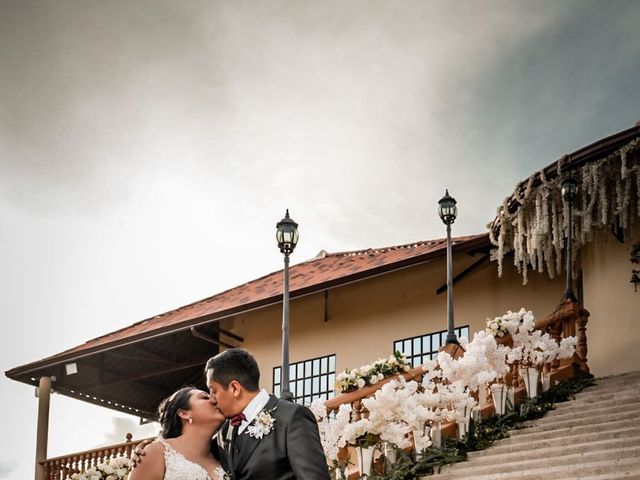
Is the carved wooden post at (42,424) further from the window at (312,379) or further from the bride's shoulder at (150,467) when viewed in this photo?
the bride's shoulder at (150,467)

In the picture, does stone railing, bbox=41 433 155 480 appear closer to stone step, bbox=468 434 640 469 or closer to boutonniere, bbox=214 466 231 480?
stone step, bbox=468 434 640 469

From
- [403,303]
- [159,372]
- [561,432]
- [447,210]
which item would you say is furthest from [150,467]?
[159,372]

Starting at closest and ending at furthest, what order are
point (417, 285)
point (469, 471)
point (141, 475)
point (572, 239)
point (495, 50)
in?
point (141, 475) → point (469, 471) → point (572, 239) → point (417, 285) → point (495, 50)

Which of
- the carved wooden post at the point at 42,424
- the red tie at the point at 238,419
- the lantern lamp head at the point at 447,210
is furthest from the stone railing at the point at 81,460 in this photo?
the red tie at the point at 238,419

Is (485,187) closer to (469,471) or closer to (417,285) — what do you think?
(417,285)

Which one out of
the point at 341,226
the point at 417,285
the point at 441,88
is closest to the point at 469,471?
the point at 417,285

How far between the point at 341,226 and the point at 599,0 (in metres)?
8.97

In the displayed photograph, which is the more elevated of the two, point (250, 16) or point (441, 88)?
point (250, 16)

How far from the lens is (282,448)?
464 cm

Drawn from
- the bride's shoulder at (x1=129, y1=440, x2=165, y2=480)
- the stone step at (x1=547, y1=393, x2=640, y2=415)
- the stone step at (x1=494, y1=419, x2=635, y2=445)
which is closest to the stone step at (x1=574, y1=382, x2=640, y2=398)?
the stone step at (x1=547, y1=393, x2=640, y2=415)

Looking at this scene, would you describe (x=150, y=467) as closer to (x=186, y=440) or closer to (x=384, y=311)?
(x=186, y=440)

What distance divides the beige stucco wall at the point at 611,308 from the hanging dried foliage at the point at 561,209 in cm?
38

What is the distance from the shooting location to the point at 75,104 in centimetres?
2072

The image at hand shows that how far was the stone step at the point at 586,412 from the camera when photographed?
1229cm
